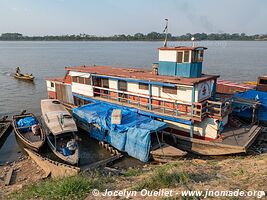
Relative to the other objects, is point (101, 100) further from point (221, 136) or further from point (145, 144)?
point (221, 136)

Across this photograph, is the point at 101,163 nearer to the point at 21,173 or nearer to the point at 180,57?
the point at 21,173

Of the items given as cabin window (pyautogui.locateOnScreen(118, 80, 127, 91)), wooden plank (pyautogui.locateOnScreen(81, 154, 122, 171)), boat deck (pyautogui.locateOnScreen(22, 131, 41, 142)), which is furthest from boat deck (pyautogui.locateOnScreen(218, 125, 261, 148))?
boat deck (pyautogui.locateOnScreen(22, 131, 41, 142))

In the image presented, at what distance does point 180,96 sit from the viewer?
57.0 feet

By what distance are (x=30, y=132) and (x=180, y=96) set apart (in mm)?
12423

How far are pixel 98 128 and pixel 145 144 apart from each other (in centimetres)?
482

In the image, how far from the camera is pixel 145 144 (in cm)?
1570

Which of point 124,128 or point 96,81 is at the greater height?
point 96,81

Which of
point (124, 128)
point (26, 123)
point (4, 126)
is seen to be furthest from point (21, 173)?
point (4, 126)

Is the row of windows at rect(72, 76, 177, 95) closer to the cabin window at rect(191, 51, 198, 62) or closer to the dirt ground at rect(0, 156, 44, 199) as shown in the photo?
the cabin window at rect(191, 51, 198, 62)

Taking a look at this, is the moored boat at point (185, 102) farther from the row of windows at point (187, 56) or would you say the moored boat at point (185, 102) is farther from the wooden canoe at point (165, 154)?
the wooden canoe at point (165, 154)

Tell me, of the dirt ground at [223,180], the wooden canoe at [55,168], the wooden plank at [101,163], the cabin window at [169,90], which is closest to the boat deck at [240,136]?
the dirt ground at [223,180]

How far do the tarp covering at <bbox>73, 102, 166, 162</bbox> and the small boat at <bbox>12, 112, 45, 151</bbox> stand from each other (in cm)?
345

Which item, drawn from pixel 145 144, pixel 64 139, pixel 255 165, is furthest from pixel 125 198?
pixel 64 139

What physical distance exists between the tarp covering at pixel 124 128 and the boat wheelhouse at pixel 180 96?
1.29 metres
